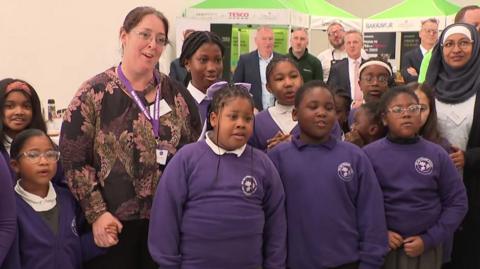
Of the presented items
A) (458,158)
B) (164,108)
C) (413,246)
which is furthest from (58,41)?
(413,246)

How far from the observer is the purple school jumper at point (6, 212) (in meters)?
2.09

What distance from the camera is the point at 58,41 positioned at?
21.0ft

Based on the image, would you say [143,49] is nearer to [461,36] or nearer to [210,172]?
[210,172]

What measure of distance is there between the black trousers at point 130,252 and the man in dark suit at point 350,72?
3.03 m

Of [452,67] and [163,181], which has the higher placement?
[452,67]

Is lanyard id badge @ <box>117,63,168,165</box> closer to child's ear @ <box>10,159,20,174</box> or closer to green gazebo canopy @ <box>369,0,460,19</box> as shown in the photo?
child's ear @ <box>10,159,20,174</box>

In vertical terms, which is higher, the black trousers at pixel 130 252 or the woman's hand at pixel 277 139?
the woman's hand at pixel 277 139

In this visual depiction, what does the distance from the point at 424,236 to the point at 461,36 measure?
4.09ft

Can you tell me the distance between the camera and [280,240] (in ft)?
7.74

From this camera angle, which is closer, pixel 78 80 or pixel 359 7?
pixel 78 80

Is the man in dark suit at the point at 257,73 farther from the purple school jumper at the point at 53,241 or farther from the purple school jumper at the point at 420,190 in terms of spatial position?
the purple school jumper at the point at 53,241

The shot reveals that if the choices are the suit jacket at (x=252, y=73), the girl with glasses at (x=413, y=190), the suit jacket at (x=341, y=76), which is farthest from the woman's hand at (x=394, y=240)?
the suit jacket at (x=252, y=73)

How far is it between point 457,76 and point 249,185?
5.27 ft

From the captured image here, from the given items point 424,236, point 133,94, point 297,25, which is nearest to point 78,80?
point 297,25
